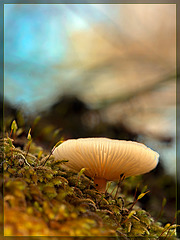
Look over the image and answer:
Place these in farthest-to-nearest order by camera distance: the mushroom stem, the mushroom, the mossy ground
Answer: the mushroom stem
the mushroom
the mossy ground

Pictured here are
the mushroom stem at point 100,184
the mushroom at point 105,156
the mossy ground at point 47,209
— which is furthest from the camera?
the mushroom stem at point 100,184

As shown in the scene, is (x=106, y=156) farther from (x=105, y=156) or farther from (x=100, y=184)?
(x=100, y=184)

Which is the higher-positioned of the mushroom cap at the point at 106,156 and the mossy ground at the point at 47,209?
the mushroom cap at the point at 106,156

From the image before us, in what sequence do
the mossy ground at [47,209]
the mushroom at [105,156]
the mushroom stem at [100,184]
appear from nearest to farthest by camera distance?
the mossy ground at [47,209]
the mushroom at [105,156]
the mushroom stem at [100,184]

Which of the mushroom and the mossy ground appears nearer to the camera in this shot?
the mossy ground

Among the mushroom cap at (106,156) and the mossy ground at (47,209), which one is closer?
the mossy ground at (47,209)

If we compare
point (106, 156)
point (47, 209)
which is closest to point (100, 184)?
point (106, 156)

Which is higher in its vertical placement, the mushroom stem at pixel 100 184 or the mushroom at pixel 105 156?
the mushroom at pixel 105 156

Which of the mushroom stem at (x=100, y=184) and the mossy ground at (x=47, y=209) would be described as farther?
the mushroom stem at (x=100, y=184)
